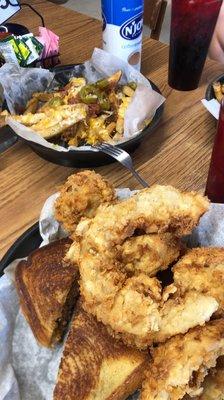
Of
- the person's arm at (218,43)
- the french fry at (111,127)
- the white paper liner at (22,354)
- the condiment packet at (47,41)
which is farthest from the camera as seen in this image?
the person's arm at (218,43)

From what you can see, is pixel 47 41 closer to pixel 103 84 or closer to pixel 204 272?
pixel 103 84

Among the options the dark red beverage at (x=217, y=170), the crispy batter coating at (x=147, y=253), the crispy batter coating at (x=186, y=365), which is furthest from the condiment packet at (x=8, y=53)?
the crispy batter coating at (x=186, y=365)

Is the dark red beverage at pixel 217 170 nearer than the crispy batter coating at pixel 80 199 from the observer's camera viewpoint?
No

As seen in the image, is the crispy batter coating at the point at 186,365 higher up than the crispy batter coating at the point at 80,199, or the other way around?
the crispy batter coating at the point at 80,199

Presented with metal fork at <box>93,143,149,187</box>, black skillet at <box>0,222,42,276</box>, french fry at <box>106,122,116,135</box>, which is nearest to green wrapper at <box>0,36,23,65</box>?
french fry at <box>106,122,116,135</box>

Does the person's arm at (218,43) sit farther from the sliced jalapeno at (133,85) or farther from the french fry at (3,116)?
the french fry at (3,116)

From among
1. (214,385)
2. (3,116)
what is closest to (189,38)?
(3,116)

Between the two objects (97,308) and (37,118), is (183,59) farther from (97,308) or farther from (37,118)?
(97,308)
